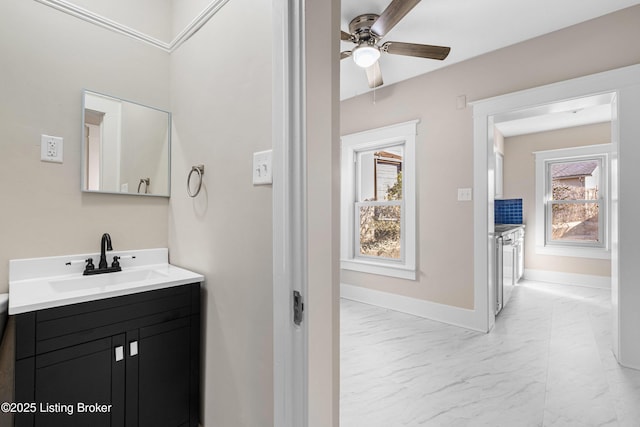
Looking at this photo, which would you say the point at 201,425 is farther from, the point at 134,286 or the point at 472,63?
the point at 472,63

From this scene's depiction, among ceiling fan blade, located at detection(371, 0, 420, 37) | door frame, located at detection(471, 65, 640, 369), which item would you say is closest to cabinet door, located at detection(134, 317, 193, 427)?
ceiling fan blade, located at detection(371, 0, 420, 37)

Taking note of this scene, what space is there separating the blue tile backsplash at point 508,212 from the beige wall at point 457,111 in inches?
98.3

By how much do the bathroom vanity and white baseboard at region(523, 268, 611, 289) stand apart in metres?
5.57

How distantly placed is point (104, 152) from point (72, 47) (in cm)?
50

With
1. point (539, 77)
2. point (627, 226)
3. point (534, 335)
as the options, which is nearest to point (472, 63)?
point (539, 77)

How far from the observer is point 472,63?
9.82ft

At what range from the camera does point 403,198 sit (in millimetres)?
3582

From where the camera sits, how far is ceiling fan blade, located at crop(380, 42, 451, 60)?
2355 millimetres

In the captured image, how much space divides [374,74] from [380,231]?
6.17 ft

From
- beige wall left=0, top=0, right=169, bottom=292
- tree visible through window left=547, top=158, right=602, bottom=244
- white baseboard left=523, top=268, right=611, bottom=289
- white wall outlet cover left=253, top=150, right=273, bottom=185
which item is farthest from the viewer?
tree visible through window left=547, top=158, right=602, bottom=244

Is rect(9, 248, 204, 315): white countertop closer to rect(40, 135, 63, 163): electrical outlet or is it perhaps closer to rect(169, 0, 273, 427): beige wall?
rect(169, 0, 273, 427): beige wall

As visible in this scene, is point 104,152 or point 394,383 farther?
point 394,383

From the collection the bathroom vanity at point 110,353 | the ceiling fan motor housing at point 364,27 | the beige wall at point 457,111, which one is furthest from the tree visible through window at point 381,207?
the bathroom vanity at point 110,353

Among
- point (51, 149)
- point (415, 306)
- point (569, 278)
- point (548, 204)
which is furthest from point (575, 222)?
point (51, 149)
